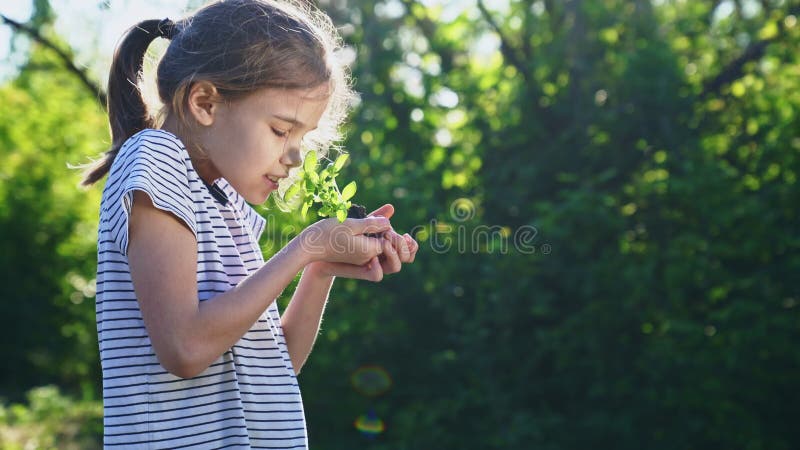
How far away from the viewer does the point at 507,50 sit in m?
4.69

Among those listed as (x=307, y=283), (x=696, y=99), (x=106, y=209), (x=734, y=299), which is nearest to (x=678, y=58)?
(x=696, y=99)

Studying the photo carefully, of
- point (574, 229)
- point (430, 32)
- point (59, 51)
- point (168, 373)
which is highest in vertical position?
point (59, 51)

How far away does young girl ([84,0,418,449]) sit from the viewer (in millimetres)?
1461

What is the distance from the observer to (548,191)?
180 inches

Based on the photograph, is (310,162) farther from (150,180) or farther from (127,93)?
(127,93)

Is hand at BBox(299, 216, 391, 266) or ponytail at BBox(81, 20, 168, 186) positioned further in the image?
ponytail at BBox(81, 20, 168, 186)

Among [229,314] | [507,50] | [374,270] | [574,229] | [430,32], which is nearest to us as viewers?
[229,314]

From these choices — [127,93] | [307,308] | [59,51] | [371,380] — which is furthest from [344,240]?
[59,51]

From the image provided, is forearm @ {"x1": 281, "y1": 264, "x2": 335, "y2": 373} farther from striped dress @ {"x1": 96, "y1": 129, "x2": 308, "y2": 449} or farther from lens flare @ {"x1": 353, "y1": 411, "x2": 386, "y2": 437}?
lens flare @ {"x1": 353, "y1": 411, "x2": 386, "y2": 437}

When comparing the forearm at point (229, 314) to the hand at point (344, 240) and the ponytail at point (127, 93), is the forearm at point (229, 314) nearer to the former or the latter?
the hand at point (344, 240)

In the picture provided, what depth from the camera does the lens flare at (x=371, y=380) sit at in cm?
453

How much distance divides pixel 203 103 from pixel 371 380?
10.1 feet

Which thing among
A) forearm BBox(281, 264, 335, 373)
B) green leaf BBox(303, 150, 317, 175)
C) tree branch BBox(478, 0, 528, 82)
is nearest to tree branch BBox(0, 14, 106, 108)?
tree branch BBox(478, 0, 528, 82)

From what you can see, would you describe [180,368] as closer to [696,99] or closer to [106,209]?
[106,209]
